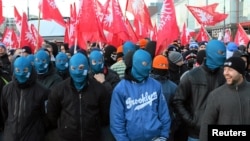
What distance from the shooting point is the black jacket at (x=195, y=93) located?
16.8 ft

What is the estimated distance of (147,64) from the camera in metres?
4.71

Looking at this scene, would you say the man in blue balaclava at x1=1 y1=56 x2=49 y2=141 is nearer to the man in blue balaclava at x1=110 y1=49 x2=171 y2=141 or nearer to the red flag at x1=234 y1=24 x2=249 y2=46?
the man in blue balaclava at x1=110 y1=49 x2=171 y2=141

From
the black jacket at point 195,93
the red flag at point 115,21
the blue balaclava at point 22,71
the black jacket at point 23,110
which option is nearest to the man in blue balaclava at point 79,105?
the black jacket at point 23,110

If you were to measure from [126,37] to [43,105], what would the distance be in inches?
239

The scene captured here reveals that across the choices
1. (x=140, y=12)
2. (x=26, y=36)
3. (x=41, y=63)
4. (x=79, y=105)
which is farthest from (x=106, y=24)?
(x=79, y=105)

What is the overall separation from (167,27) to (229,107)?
16.6 feet

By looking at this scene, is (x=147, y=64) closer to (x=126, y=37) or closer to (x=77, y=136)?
(x=77, y=136)

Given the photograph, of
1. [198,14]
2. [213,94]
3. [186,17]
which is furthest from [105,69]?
[186,17]

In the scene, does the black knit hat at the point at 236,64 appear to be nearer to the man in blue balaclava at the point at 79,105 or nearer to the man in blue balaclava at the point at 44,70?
the man in blue balaclava at the point at 79,105

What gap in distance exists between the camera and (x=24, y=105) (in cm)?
491

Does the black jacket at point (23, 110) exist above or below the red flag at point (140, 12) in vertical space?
below

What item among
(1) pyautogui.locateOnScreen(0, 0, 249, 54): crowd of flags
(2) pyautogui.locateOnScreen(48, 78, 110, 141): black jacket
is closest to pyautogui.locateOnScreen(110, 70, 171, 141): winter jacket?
(2) pyautogui.locateOnScreen(48, 78, 110, 141): black jacket

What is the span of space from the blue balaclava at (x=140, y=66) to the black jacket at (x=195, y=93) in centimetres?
72

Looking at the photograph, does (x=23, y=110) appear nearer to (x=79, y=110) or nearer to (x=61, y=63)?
(x=79, y=110)
